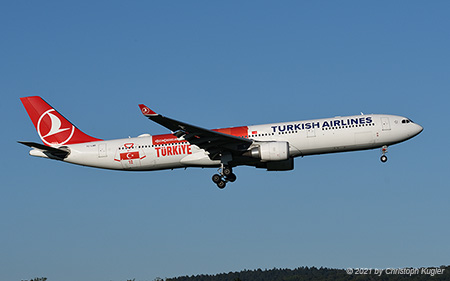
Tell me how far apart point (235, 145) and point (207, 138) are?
213 centimetres

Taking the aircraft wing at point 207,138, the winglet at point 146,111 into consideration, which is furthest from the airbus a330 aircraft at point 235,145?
the winglet at point 146,111

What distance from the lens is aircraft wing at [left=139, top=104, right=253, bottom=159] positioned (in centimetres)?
4203

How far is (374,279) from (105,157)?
38.2 metres

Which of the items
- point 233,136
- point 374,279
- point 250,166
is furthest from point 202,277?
point 233,136

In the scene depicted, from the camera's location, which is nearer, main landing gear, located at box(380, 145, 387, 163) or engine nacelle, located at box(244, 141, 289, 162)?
engine nacelle, located at box(244, 141, 289, 162)

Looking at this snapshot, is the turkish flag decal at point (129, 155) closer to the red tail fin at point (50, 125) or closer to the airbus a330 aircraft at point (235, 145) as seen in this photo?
the airbus a330 aircraft at point (235, 145)

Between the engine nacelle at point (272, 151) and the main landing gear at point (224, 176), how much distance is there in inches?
110

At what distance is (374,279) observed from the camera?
72.4 meters

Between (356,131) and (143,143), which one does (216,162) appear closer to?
(143,143)

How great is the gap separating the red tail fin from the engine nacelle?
13501 millimetres

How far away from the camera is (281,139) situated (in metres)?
45.0

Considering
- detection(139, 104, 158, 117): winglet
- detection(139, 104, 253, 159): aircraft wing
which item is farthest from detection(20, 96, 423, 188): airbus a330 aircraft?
detection(139, 104, 158, 117): winglet

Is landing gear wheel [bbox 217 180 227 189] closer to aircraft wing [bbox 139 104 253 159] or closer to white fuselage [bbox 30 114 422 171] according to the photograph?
white fuselage [bbox 30 114 422 171]

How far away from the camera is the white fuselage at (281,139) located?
44.7 m
